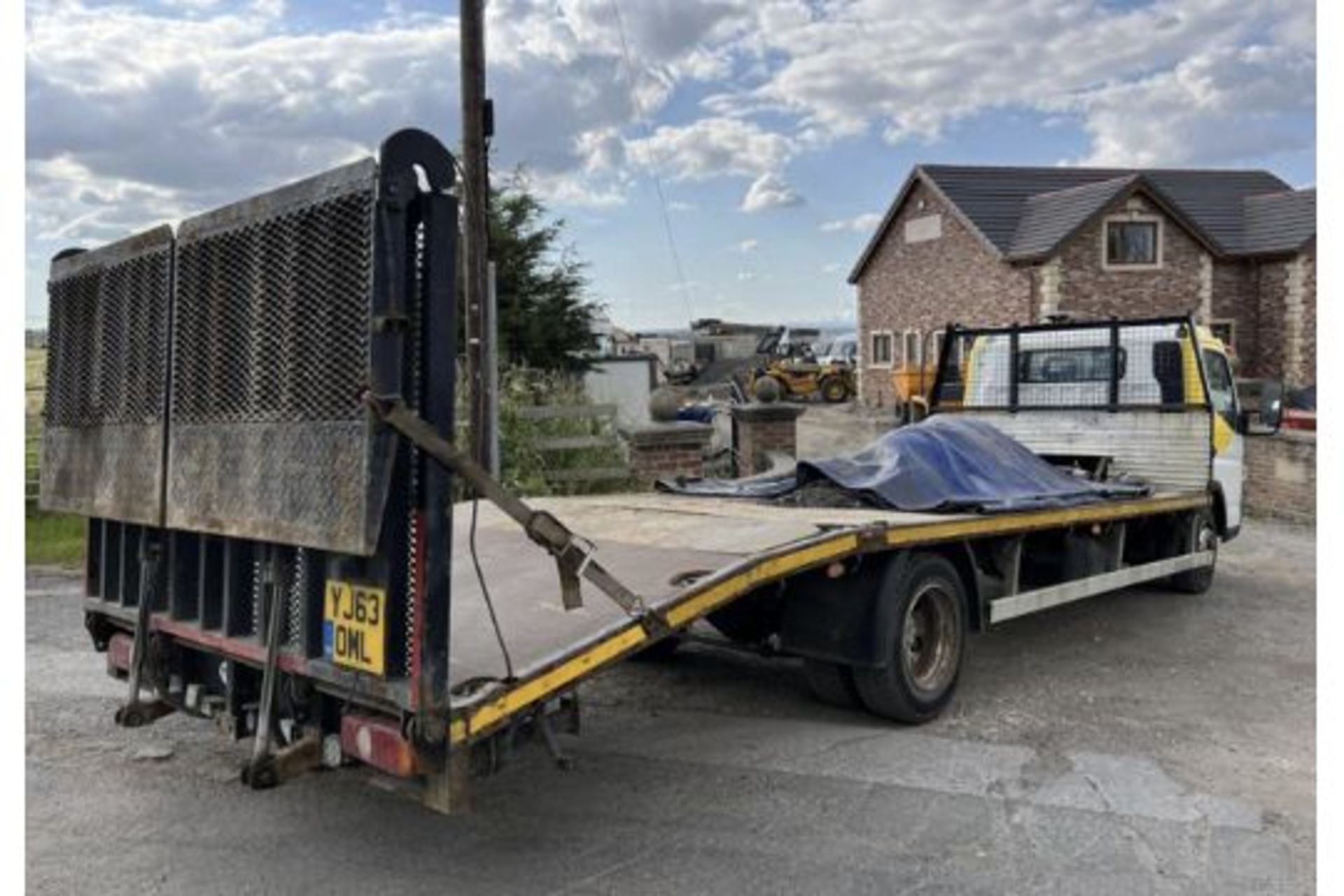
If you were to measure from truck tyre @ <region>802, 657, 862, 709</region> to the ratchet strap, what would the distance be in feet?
5.88

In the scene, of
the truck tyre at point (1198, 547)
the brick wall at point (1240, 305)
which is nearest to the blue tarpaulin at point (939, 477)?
the truck tyre at point (1198, 547)

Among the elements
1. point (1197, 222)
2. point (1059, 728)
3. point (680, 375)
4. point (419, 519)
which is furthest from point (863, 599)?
point (680, 375)

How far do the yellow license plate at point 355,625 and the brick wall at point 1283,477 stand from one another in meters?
13.7

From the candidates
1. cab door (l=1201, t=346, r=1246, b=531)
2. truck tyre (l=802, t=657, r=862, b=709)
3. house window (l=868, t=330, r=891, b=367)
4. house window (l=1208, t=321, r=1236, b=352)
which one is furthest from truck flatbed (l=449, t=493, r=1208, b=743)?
house window (l=868, t=330, r=891, b=367)

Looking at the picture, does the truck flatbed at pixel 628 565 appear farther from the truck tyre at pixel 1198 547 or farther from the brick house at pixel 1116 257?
the brick house at pixel 1116 257

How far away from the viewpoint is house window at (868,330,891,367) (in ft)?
130

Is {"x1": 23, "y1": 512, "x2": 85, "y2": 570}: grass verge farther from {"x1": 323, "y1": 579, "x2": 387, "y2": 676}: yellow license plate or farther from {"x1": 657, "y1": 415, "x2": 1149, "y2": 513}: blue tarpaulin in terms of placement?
{"x1": 323, "y1": 579, "x2": 387, "y2": 676}: yellow license plate

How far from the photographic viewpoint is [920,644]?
613cm

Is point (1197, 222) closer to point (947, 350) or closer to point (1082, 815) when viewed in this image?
point (947, 350)

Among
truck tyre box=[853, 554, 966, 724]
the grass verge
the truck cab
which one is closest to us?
truck tyre box=[853, 554, 966, 724]

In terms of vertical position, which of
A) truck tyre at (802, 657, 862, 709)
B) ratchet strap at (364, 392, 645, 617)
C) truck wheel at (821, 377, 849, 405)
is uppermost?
truck wheel at (821, 377, 849, 405)

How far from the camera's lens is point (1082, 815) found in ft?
15.6

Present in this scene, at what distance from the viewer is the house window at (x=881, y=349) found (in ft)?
130

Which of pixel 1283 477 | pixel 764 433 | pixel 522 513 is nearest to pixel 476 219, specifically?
pixel 764 433
